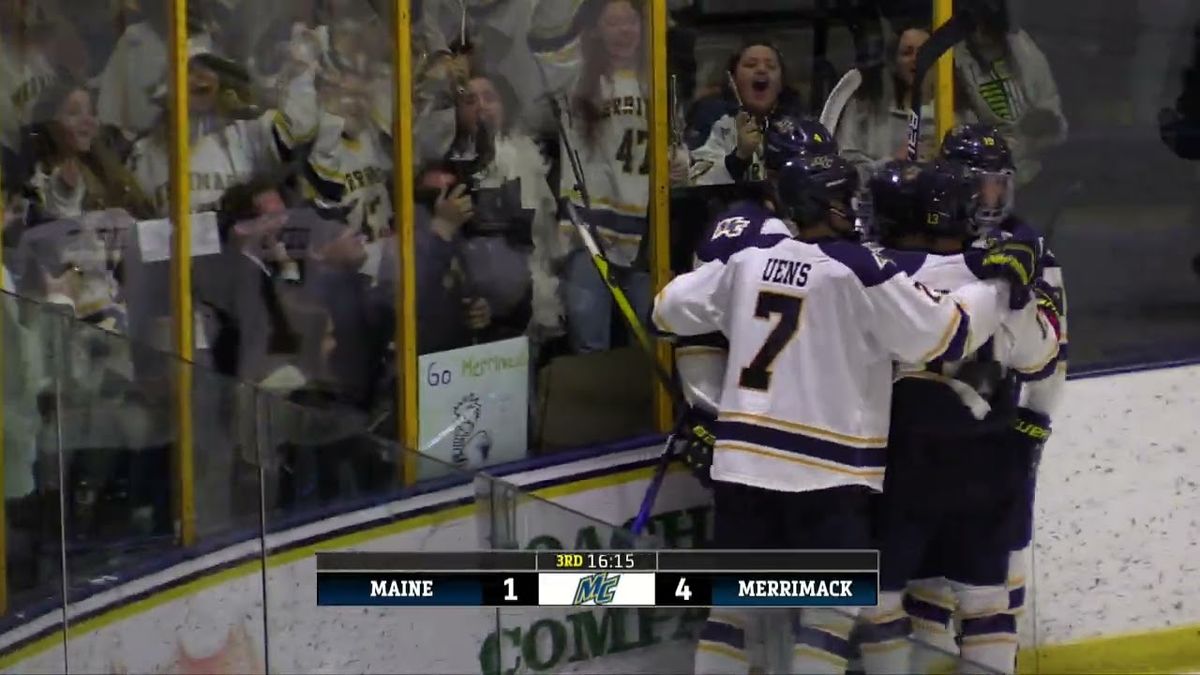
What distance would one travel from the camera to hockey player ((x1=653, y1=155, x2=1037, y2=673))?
4.01 metres

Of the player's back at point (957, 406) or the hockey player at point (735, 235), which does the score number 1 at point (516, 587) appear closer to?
the hockey player at point (735, 235)

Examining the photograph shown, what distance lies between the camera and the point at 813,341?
160 inches

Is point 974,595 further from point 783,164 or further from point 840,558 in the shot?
point 783,164

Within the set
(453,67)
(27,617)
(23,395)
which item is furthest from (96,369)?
(453,67)

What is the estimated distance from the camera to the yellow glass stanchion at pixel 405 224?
14.2 feet

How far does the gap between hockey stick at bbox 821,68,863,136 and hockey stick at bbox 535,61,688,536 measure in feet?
1.71

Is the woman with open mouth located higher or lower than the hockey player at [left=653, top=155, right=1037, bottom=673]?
higher

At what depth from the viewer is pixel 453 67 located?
4422mm

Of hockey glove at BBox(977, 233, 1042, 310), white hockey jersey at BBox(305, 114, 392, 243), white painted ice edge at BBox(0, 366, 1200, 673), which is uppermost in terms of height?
white hockey jersey at BBox(305, 114, 392, 243)

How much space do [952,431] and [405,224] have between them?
1116 mm

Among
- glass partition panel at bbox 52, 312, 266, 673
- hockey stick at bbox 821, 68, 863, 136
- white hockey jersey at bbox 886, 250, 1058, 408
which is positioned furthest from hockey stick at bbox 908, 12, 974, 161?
glass partition panel at bbox 52, 312, 266, 673

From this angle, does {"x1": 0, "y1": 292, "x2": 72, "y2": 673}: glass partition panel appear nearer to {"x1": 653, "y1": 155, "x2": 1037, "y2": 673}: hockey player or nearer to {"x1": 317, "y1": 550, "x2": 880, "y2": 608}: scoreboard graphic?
{"x1": 317, "y1": 550, "x2": 880, "y2": 608}: scoreboard graphic

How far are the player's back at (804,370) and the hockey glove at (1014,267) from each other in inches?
6.2

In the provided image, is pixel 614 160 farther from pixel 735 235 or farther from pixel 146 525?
pixel 146 525
